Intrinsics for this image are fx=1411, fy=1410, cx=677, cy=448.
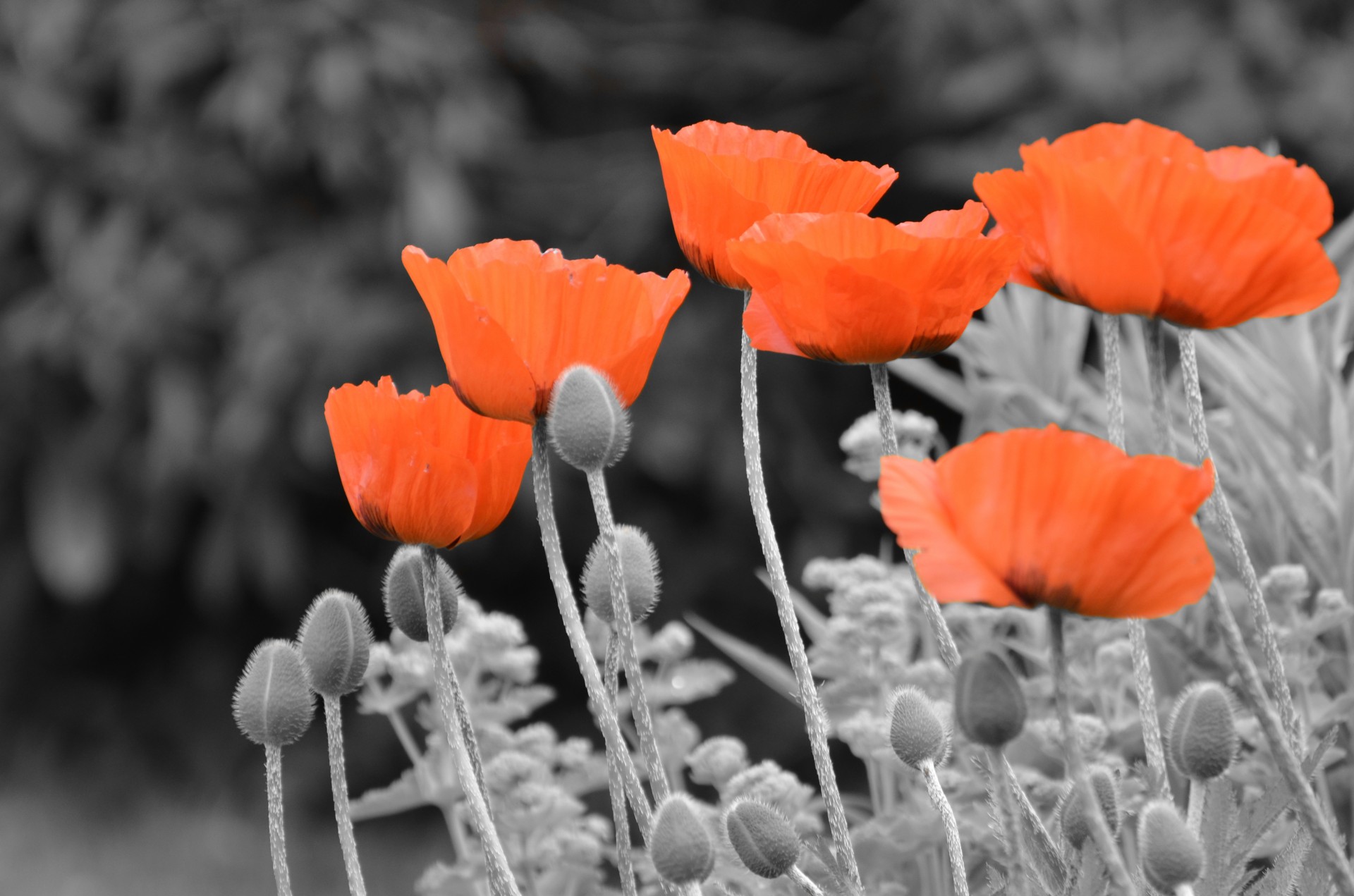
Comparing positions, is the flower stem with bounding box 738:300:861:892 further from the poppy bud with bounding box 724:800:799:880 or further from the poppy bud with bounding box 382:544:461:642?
the poppy bud with bounding box 382:544:461:642

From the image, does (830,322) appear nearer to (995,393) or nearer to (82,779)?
(995,393)

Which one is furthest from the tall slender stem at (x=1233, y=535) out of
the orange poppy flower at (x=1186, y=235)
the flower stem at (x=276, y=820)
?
the flower stem at (x=276, y=820)

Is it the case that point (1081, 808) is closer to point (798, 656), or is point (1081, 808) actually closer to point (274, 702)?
point (798, 656)

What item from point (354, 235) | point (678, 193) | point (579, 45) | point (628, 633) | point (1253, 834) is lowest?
point (1253, 834)

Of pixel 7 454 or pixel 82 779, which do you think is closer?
pixel 7 454

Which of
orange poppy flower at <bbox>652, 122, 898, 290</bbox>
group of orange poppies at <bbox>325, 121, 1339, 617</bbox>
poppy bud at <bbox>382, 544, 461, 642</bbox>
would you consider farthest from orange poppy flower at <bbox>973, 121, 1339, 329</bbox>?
poppy bud at <bbox>382, 544, 461, 642</bbox>

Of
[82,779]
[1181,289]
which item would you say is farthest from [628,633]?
[82,779]
